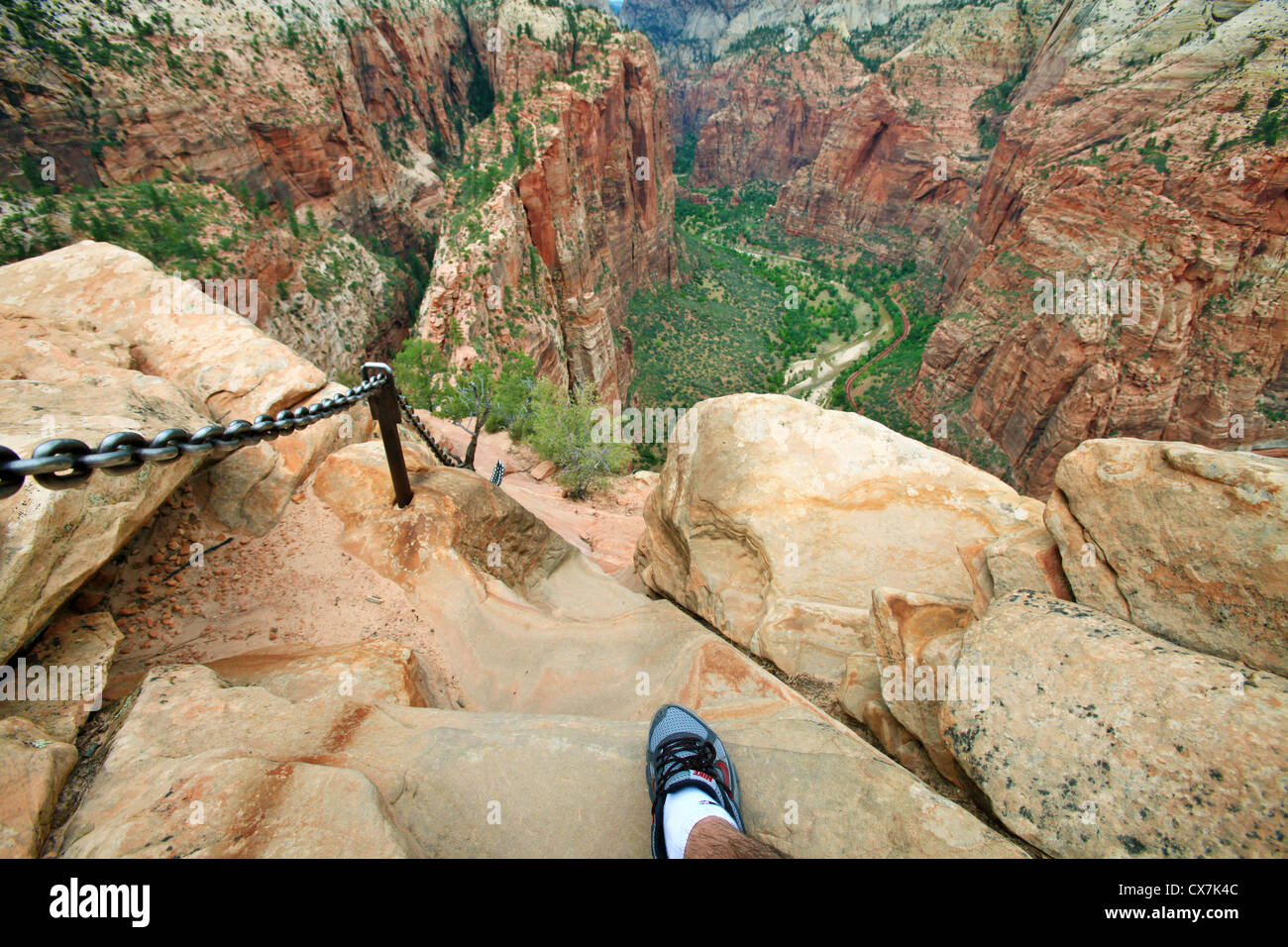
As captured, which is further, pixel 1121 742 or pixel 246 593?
pixel 246 593

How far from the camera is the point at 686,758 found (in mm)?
3562

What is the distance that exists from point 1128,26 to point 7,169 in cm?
6961

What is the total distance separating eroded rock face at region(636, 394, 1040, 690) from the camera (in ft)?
20.6

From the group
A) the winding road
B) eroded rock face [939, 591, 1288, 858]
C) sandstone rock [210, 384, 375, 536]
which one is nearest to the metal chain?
sandstone rock [210, 384, 375, 536]

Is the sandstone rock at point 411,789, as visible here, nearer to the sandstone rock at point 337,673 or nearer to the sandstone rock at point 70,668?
the sandstone rock at point 337,673

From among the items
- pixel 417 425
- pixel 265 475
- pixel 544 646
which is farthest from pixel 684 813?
pixel 265 475

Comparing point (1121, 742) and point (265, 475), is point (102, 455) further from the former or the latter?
point (1121, 742)

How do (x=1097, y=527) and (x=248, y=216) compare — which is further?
(x=248, y=216)

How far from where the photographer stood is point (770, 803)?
354 cm

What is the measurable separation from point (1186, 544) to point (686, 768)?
4046 mm

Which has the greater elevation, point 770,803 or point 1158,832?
point 1158,832

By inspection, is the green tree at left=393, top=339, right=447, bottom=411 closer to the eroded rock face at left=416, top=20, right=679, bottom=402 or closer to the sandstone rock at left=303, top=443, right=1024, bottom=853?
the eroded rock face at left=416, top=20, right=679, bottom=402

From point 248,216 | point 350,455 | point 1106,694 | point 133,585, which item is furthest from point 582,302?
point 1106,694
